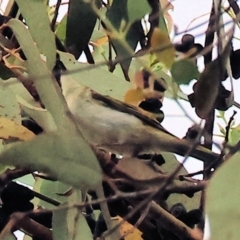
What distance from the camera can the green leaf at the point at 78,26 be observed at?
80 centimetres

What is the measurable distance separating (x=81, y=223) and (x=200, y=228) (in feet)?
0.43

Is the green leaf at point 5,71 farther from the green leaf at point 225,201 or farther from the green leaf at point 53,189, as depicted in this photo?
the green leaf at point 225,201

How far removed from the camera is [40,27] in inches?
27.6

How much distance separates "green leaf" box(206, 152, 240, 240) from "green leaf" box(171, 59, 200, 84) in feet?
0.31

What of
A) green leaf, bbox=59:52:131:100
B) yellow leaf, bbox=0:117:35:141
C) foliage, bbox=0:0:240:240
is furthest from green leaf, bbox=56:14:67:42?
yellow leaf, bbox=0:117:35:141

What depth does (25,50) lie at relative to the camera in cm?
68

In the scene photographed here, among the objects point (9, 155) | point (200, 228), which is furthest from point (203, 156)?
point (9, 155)

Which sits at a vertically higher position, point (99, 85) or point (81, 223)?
point (99, 85)

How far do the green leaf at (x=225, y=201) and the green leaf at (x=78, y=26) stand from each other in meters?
0.44

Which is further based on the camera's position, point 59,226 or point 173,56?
point 59,226

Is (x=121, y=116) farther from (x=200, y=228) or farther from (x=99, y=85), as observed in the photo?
(x=200, y=228)

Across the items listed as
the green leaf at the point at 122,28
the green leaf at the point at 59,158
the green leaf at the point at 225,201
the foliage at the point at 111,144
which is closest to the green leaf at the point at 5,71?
the foliage at the point at 111,144

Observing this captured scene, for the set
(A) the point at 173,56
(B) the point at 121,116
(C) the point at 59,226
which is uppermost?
(B) the point at 121,116

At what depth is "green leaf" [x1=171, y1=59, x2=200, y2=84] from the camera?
0.48 m
